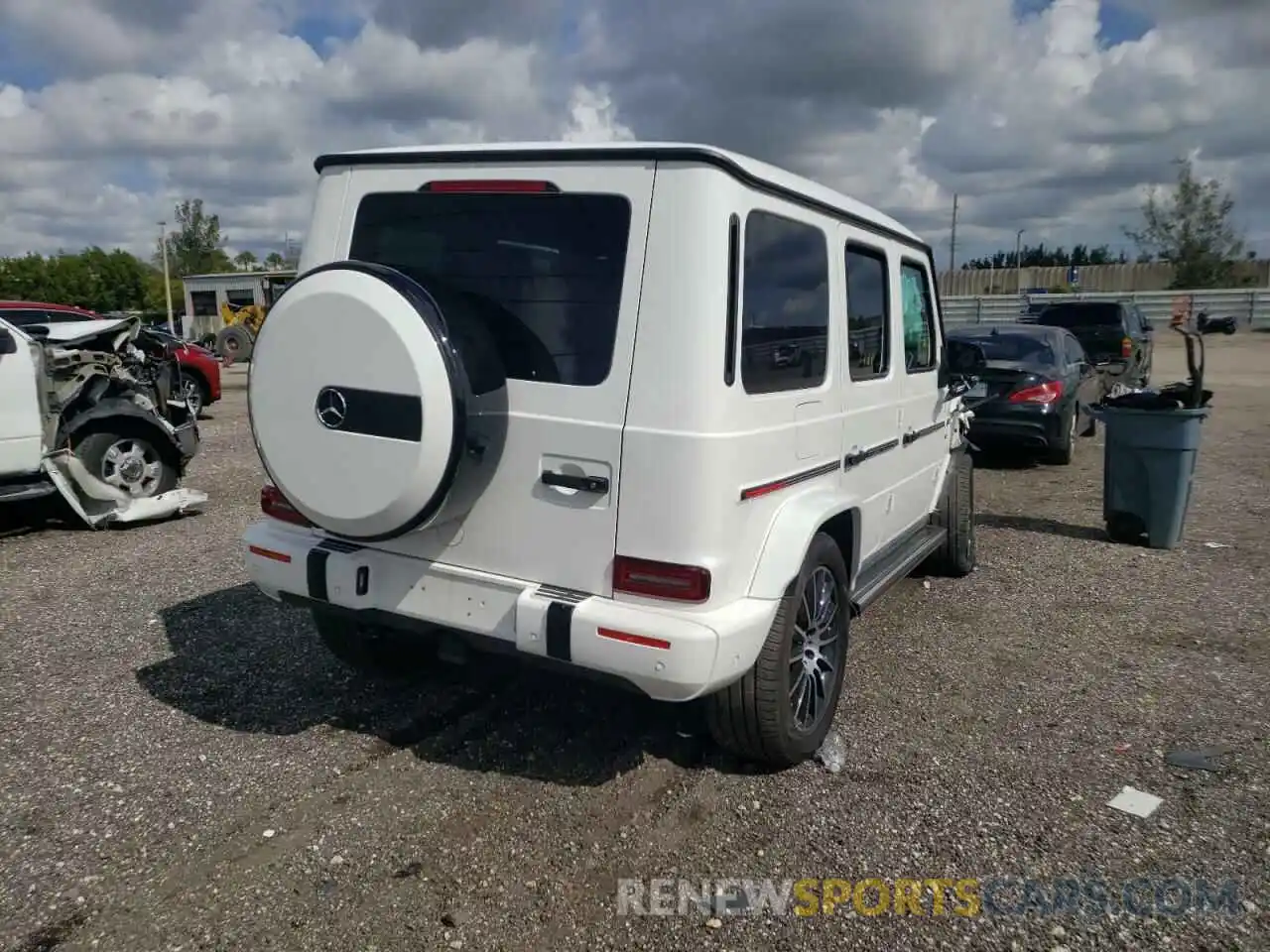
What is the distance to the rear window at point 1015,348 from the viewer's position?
10508mm

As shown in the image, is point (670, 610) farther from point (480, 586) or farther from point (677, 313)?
point (677, 313)

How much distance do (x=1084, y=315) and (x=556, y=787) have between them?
15.8m

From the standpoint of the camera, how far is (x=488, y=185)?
323cm

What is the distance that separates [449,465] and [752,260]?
1183mm

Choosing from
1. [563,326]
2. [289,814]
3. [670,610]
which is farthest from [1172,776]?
[289,814]

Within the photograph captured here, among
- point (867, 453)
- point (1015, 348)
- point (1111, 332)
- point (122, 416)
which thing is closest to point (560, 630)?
point (867, 453)

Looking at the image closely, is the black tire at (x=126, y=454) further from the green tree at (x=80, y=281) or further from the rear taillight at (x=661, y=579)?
the green tree at (x=80, y=281)

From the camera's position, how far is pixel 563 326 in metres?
3.09

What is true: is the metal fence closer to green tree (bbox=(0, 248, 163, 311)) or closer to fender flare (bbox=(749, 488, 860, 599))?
fender flare (bbox=(749, 488, 860, 599))

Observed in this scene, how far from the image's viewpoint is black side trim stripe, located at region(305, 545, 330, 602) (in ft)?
11.3

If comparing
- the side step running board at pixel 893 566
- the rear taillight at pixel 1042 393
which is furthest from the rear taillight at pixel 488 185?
the rear taillight at pixel 1042 393

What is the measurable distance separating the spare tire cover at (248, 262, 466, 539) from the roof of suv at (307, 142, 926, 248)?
0.56 meters

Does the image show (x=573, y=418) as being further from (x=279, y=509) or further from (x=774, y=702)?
(x=279, y=509)

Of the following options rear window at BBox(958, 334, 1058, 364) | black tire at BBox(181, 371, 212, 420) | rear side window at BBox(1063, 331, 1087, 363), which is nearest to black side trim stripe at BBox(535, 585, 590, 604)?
rear window at BBox(958, 334, 1058, 364)
